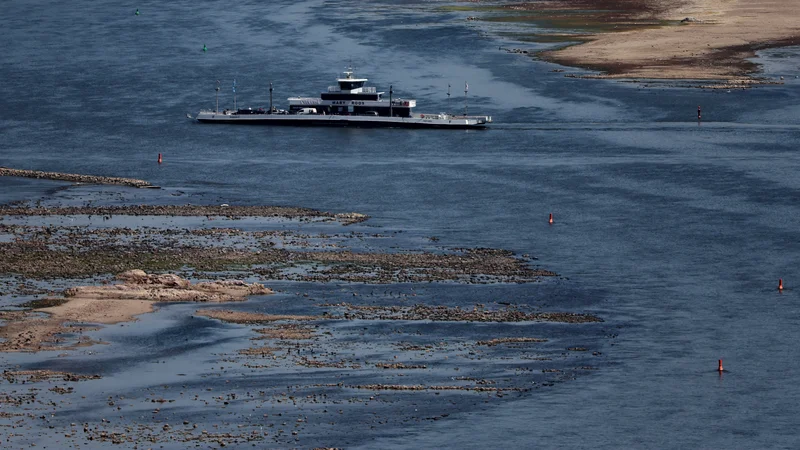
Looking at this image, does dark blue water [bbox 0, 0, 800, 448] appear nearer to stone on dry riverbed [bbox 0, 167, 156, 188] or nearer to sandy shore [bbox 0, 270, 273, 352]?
stone on dry riverbed [bbox 0, 167, 156, 188]

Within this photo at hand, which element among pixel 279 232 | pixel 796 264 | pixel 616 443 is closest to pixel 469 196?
pixel 279 232

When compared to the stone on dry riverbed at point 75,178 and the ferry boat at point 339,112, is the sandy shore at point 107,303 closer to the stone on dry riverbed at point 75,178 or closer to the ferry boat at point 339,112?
the stone on dry riverbed at point 75,178

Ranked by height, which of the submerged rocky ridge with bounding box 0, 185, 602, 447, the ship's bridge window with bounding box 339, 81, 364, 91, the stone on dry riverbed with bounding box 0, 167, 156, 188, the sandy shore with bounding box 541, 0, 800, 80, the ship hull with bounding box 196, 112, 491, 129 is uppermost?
the sandy shore with bounding box 541, 0, 800, 80

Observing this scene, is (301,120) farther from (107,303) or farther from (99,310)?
(99,310)

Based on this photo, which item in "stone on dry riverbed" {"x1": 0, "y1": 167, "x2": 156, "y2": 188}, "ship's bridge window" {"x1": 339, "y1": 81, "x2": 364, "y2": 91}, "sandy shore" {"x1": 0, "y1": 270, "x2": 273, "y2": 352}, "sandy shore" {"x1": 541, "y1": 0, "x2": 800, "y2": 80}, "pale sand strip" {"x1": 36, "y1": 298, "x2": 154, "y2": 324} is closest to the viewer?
"sandy shore" {"x1": 0, "y1": 270, "x2": 273, "y2": 352}

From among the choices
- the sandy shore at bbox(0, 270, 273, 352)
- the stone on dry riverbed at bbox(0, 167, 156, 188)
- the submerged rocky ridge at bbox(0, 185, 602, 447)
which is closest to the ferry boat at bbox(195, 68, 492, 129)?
the stone on dry riverbed at bbox(0, 167, 156, 188)

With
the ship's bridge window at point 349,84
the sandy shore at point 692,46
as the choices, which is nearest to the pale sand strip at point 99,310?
the ship's bridge window at point 349,84
